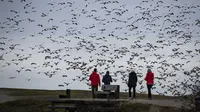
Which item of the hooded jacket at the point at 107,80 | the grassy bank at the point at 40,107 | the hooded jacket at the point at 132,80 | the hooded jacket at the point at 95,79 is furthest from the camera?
the hooded jacket at the point at 132,80

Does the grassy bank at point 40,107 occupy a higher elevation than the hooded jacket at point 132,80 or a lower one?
lower

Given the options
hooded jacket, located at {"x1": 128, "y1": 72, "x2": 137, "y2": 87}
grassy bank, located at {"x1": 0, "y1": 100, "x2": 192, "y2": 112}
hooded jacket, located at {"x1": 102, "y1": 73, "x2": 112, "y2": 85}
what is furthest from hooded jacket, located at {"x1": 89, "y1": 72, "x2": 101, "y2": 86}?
grassy bank, located at {"x1": 0, "y1": 100, "x2": 192, "y2": 112}

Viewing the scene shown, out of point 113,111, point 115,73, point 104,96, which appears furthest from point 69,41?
point 113,111

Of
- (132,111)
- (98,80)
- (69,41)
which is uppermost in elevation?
(69,41)

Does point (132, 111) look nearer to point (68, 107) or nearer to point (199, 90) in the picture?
point (68, 107)

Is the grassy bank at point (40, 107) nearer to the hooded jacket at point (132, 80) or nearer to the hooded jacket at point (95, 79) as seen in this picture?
the hooded jacket at point (95, 79)

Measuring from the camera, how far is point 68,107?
1886cm

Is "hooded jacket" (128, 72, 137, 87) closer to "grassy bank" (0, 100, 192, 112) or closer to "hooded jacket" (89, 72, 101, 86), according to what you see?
"hooded jacket" (89, 72, 101, 86)

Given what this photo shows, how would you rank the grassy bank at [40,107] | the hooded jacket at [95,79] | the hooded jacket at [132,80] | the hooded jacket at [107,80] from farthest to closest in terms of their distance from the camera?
1. the hooded jacket at [132,80]
2. the hooded jacket at [107,80]
3. the hooded jacket at [95,79]
4. the grassy bank at [40,107]

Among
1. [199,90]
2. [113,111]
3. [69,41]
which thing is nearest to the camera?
[199,90]

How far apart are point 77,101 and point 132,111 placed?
3953mm

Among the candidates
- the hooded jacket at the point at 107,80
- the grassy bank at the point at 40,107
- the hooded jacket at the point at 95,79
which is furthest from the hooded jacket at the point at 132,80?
the grassy bank at the point at 40,107

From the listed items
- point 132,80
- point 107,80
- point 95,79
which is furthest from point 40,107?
point 132,80

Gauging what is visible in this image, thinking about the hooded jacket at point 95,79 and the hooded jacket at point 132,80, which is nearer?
the hooded jacket at point 95,79
